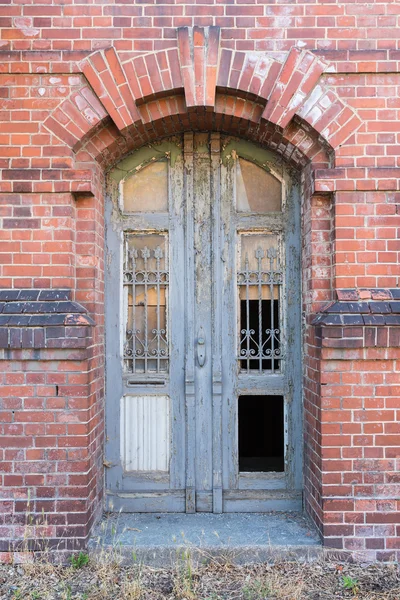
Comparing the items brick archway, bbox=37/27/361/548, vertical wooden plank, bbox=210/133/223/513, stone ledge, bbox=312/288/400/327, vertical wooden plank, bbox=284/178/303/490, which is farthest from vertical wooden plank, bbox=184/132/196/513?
stone ledge, bbox=312/288/400/327

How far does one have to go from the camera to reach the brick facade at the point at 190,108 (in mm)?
3387

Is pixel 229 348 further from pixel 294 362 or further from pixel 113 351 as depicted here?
pixel 113 351

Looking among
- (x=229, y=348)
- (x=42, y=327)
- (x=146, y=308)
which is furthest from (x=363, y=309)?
A: (x=42, y=327)

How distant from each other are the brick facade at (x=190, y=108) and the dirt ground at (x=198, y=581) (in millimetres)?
176

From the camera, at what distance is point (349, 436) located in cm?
341

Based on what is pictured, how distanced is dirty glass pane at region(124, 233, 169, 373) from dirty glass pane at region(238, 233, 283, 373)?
0.64m

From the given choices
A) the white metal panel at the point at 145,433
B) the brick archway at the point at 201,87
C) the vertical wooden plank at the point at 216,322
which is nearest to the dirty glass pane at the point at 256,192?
the vertical wooden plank at the point at 216,322

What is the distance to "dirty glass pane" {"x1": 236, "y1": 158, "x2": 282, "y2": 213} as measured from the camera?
158 inches

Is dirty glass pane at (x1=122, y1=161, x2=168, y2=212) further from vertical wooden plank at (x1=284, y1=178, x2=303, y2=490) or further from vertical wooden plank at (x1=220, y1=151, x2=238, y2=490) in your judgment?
vertical wooden plank at (x1=284, y1=178, x2=303, y2=490)

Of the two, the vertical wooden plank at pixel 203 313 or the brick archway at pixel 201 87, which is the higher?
the brick archway at pixel 201 87

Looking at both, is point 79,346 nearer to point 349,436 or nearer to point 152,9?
point 349,436

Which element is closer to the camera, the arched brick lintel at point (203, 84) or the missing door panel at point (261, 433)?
the arched brick lintel at point (203, 84)

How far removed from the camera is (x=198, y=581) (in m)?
3.18

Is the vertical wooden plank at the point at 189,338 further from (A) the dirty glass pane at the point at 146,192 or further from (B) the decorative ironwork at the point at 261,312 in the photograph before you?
(B) the decorative ironwork at the point at 261,312
